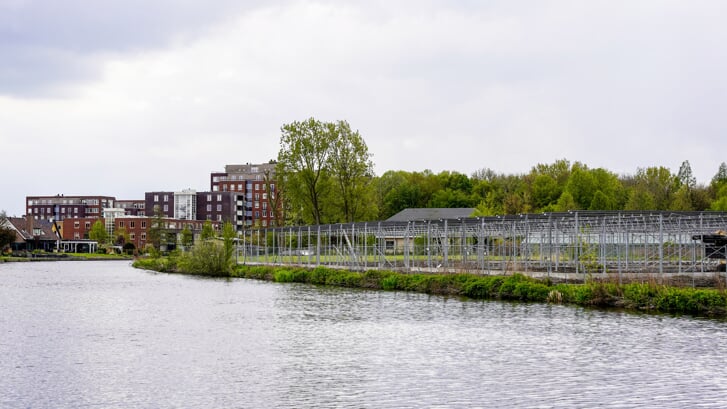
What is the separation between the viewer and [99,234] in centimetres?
16250

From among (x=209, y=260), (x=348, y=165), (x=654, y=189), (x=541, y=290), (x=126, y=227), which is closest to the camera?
(x=541, y=290)

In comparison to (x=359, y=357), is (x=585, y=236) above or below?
above

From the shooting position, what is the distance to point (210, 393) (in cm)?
1897

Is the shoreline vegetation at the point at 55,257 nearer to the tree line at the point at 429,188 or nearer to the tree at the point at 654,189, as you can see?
the tree line at the point at 429,188

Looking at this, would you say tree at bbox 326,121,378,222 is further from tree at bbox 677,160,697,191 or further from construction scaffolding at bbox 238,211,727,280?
tree at bbox 677,160,697,191

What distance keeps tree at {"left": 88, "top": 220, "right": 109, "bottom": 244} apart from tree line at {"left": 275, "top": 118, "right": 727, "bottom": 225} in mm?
58102

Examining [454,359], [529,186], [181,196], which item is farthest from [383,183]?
[454,359]

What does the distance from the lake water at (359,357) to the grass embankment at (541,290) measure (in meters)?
1.60

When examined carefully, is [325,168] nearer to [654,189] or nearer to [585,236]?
[585,236]

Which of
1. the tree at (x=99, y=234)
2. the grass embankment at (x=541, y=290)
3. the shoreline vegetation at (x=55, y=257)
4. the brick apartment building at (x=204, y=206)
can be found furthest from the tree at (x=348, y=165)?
the brick apartment building at (x=204, y=206)

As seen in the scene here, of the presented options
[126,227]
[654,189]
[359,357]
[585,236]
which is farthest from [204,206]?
[359,357]

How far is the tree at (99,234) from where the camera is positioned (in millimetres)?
162375

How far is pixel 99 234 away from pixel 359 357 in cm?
14793

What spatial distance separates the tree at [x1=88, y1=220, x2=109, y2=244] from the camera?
533ft
